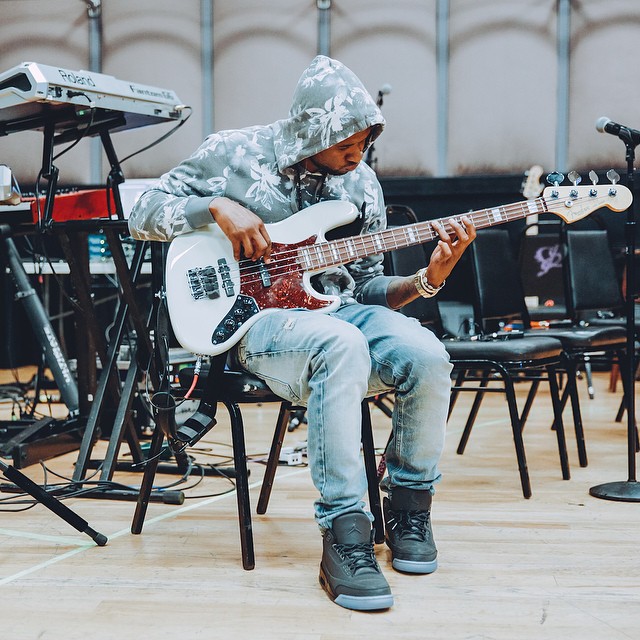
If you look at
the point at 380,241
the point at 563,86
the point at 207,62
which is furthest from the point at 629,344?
the point at 207,62

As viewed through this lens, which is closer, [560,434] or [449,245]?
[449,245]

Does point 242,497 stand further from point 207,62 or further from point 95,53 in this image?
point 95,53

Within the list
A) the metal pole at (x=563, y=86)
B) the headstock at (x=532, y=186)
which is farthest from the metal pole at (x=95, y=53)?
the metal pole at (x=563, y=86)

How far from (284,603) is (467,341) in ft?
3.81

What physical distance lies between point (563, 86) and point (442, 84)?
33.0 inches

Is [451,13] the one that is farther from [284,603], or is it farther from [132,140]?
[284,603]

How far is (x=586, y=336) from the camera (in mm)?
2693

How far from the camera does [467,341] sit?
8.02 feet

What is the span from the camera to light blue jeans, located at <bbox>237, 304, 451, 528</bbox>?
61.1 inches

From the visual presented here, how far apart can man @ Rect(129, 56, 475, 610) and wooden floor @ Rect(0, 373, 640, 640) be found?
0.34 ft

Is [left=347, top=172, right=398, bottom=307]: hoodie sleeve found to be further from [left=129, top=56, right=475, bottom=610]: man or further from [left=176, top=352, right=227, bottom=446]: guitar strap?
[left=176, top=352, right=227, bottom=446]: guitar strap

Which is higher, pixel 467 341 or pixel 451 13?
pixel 451 13

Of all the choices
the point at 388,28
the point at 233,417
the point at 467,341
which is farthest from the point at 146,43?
the point at 233,417

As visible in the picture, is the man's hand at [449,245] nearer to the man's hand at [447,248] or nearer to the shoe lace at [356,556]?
the man's hand at [447,248]
